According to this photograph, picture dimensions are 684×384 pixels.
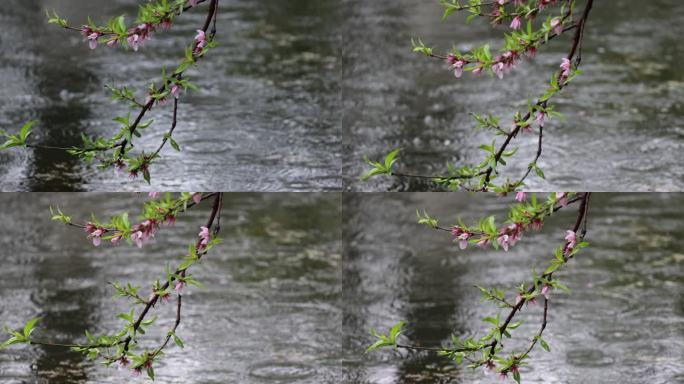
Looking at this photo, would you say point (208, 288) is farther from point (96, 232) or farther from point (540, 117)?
point (540, 117)

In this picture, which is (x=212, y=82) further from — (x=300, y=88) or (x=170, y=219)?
(x=170, y=219)

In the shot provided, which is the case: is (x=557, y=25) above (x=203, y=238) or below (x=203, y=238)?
above

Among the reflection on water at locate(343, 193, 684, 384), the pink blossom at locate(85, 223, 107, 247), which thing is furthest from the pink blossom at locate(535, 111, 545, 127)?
the reflection on water at locate(343, 193, 684, 384)

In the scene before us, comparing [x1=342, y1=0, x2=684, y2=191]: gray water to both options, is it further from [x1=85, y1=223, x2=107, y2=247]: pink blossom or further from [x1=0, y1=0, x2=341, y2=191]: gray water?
[x1=85, y1=223, x2=107, y2=247]: pink blossom

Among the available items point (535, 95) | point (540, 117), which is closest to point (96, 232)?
point (540, 117)

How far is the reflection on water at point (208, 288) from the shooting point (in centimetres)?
284

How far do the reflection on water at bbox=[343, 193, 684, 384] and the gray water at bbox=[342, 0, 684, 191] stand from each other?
14.0 inches

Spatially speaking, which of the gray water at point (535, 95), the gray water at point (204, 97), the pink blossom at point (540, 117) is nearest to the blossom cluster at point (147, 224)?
the pink blossom at point (540, 117)

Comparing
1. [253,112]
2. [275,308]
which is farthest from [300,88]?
[275,308]

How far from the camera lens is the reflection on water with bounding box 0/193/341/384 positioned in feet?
9.31

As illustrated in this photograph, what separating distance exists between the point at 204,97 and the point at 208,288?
601 mm

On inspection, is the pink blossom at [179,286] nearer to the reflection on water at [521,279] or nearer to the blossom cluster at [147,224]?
the blossom cluster at [147,224]

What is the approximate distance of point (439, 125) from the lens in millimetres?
3268

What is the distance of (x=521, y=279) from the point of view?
129 inches
